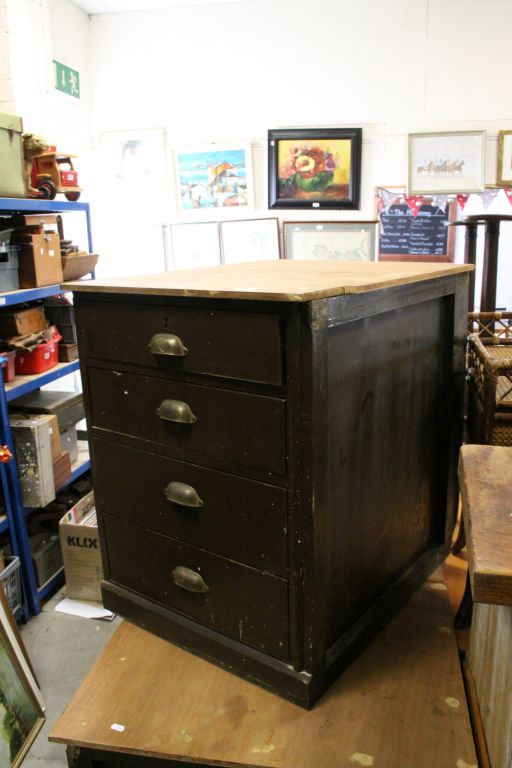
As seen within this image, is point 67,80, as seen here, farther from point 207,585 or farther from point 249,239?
point 207,585

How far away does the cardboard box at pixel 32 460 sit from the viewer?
223cm

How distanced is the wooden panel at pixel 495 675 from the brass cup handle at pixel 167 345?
1.78 ft

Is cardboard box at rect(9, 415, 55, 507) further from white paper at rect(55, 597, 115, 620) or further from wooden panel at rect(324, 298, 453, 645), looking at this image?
wooden panel at rect(324, 298, 453, 645)

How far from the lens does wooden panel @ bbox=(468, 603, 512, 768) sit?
0.77 meters

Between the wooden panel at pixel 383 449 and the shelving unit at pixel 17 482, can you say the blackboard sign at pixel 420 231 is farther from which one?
the wooden panel at pixel 383 449

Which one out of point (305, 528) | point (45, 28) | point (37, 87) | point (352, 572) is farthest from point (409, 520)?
point (45, 28)

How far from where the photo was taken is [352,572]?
38.4 inches

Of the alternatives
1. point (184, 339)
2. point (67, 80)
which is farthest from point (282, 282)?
point (67, 80)

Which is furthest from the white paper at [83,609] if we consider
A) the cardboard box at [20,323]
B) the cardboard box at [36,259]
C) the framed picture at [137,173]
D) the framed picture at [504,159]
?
the framed picture at [504,159]

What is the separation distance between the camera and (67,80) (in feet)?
12.0

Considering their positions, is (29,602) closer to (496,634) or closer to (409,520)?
(409,520)

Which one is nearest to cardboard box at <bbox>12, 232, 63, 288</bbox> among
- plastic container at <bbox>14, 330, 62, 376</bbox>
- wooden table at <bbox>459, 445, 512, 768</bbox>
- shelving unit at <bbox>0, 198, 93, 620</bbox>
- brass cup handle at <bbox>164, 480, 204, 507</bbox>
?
shelving unit at <bbox>0, 198, 93, 620</bbox>

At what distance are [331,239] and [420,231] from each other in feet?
1.75

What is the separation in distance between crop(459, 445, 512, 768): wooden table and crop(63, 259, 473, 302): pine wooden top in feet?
0.96
